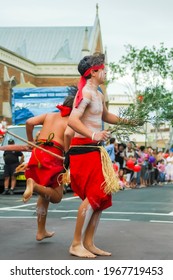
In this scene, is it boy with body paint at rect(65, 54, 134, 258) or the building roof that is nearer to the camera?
boy with body paint at rect(65, 54, 134, 258)

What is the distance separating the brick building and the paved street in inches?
1828

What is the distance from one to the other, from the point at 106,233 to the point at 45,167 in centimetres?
171

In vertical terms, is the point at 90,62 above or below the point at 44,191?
above

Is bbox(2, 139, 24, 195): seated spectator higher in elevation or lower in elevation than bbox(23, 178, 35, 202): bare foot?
lower

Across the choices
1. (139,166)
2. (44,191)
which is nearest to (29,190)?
(44,191)

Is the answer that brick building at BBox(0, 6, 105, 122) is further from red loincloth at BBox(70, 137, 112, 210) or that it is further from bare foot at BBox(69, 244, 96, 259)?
bare foot at BBox(69, 244, 96, 259)

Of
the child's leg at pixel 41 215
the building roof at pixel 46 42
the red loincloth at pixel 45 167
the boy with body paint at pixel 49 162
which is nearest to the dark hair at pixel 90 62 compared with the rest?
the boy with body paint at pixel 49 162

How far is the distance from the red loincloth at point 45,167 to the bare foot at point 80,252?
1.14m

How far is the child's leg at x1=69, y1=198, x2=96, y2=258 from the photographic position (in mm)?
6758

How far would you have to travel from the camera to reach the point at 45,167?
25.6 feet

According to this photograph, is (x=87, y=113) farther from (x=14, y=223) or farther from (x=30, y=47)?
(x=30, y=47)

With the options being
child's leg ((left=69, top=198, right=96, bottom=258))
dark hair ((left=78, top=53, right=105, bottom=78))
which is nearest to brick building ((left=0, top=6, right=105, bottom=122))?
dark hair ((left=78, top=53, right=105, bottom=78))

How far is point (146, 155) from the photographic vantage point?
2956 cm

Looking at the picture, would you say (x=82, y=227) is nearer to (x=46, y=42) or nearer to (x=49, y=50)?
(x=49, y=50)
